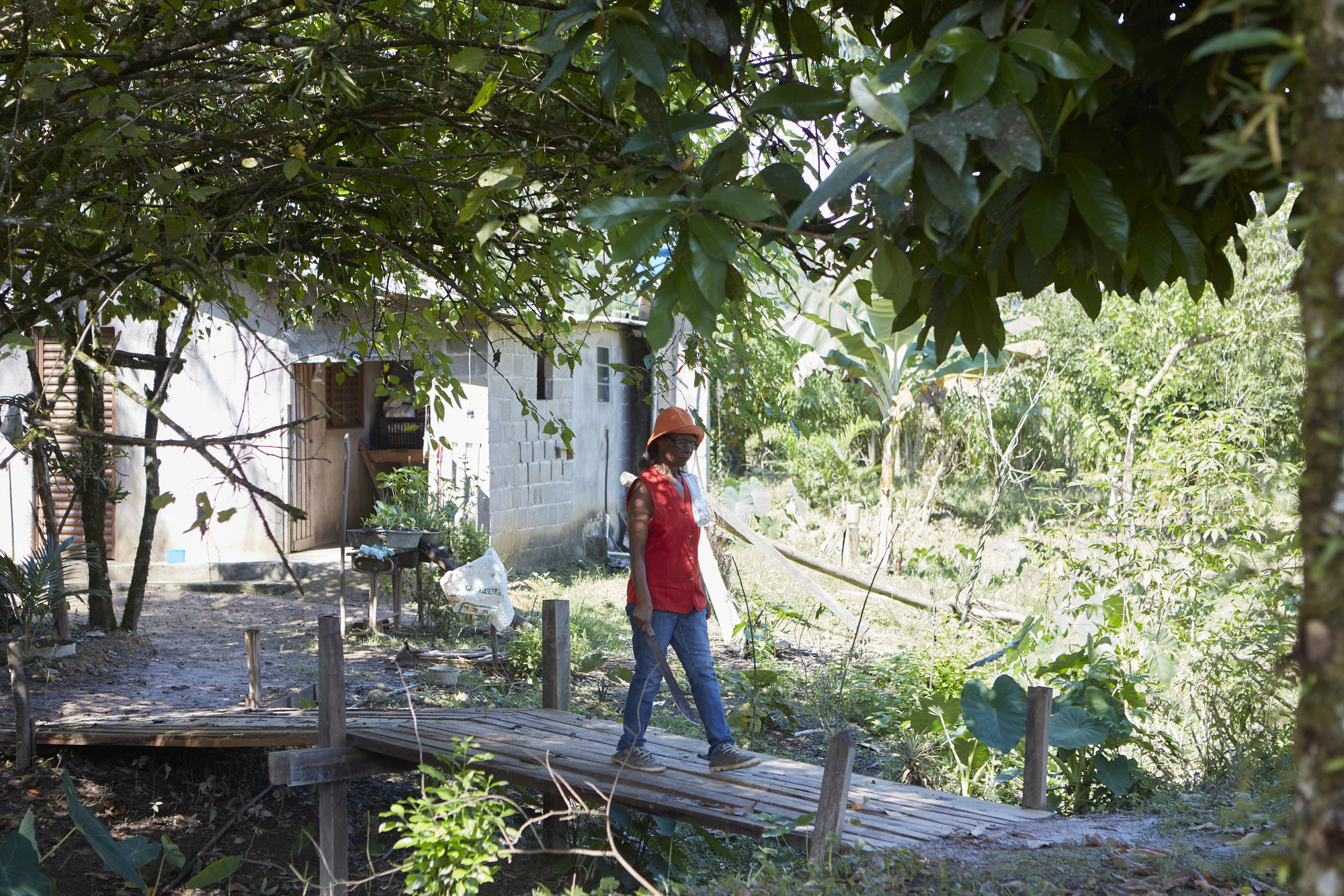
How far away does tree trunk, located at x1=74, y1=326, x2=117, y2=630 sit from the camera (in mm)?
7652

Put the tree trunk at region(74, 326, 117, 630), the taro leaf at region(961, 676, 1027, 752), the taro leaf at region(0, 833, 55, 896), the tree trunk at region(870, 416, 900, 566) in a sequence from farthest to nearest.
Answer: the tree trunk at region(870, 416, 900, 566), the tree trunk at region(74, 326, 117, 630), the taro leaf at region(961, 676, 1027, 752), the taro leaf at region(0, 833, 55, 896)

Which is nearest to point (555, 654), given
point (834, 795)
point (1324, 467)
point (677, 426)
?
point (677, 426)

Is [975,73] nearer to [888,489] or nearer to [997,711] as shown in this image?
[997,711]

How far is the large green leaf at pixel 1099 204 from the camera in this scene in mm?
1651

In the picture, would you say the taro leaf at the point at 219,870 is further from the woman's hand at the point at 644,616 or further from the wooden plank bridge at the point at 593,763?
the woman's hand at the point at 644,616

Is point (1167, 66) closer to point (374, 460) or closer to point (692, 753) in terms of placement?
point (692, 753)

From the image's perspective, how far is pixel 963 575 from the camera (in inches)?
359

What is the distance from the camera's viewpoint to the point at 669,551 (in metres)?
4.55

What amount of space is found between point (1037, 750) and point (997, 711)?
0.81 m

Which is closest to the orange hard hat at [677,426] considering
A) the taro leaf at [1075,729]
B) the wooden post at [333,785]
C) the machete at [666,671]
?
the machete at [666,671]

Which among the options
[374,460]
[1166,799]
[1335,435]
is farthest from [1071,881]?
[374,460]

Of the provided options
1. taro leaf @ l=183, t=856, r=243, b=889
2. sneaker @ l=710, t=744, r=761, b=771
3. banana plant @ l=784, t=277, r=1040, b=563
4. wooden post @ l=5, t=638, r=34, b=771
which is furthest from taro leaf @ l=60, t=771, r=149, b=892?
banana plant @ l=784, t=277, r=1040, b=563

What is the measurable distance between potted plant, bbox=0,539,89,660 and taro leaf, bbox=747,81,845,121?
7.27m

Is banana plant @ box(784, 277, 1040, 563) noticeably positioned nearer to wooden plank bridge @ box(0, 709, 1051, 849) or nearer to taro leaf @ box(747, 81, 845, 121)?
wooden plank bridge @ box(0, 709, 1051, 849)
